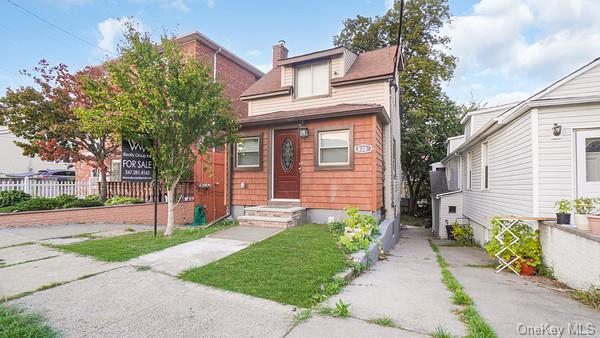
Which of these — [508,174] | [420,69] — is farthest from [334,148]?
[420,69]

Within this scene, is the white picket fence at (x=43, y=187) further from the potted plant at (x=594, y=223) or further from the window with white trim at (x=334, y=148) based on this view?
the potted plant at (x=594, y=223)

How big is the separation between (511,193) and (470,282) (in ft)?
11.0

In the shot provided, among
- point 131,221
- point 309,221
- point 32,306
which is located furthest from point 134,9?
point 32,306

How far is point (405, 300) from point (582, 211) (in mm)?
3926

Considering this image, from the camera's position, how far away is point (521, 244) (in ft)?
18.9

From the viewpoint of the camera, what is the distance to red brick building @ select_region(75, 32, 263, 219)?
37.0 feet

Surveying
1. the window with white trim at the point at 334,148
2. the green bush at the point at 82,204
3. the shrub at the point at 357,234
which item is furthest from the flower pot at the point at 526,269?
the green bush at the point at 82,204

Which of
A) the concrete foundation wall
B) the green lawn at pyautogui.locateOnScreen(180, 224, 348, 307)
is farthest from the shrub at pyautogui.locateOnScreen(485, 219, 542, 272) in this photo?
the green lawn at pyautogui.locateOnScreen(180, 224, 348, 307)

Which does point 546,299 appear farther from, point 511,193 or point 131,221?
point 131,221

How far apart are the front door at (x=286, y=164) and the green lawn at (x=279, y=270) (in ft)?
9.10

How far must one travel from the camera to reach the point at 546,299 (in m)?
3.93

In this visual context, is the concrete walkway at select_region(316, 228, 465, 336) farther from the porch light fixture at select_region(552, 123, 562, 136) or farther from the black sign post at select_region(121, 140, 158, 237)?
the black sign post at select_region(121, 140, 158, 237)

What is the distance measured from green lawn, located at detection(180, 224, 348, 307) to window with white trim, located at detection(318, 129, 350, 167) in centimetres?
266

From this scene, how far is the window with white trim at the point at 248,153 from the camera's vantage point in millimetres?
8906
